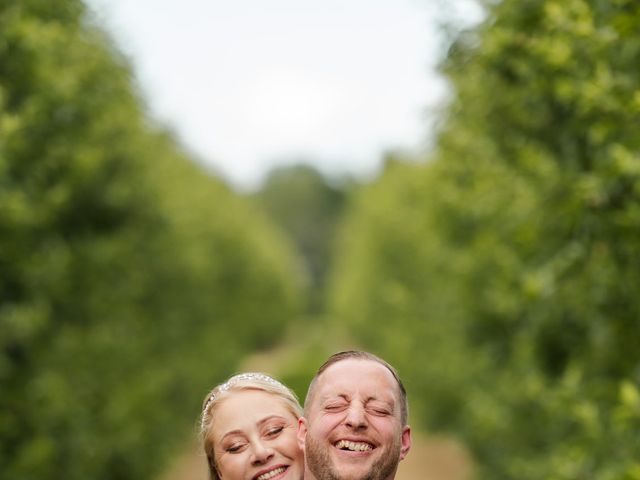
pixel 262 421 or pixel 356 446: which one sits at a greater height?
pixel 262 421

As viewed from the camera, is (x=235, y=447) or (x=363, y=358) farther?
(x=235, y=447)

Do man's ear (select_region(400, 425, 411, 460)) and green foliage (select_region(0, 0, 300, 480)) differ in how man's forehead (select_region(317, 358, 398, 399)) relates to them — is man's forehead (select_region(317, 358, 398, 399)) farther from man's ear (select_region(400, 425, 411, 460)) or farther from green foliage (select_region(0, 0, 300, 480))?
green foliage (select_region(0, 0, 300, 480))

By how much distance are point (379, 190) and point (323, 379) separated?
146 ft

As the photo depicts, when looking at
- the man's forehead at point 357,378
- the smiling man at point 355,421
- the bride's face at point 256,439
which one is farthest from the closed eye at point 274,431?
the man's forehead at point 357,378

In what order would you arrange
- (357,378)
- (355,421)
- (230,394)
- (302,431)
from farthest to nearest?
(230,394)
(302,431)
(357,378)
(355,421)

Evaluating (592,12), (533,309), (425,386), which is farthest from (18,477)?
(425,386)

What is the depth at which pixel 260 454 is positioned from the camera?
336 cm

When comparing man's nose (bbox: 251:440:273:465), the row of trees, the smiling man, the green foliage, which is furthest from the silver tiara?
the green foliage

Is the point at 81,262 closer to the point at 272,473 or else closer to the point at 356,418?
the point at 272,473

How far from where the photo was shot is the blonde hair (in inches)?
139

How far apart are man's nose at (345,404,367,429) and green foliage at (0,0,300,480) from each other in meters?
5.76

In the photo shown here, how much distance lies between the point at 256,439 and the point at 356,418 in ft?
1.87

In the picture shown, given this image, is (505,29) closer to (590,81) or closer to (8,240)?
(590,81)

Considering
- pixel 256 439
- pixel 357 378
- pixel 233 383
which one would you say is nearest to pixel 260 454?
pixel 256 439
